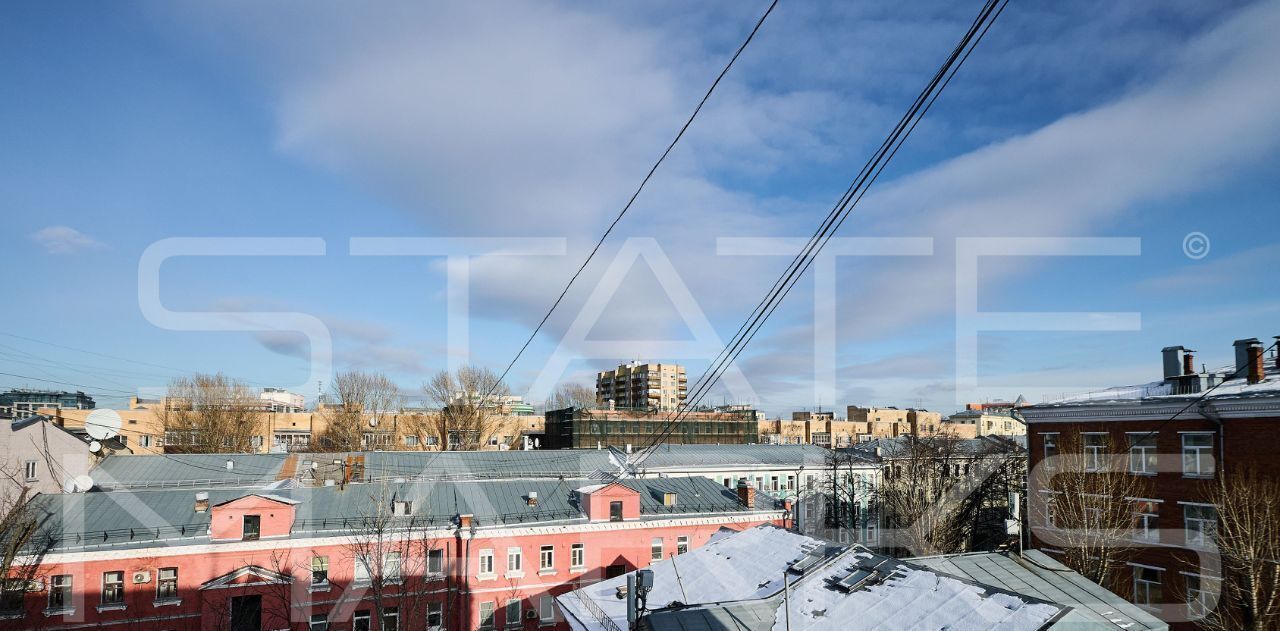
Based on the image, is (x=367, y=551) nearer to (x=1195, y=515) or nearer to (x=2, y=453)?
(x=2, y=453)

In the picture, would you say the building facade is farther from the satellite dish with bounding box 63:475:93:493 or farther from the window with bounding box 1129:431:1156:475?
the window with bounding box 1129:431:1156:475

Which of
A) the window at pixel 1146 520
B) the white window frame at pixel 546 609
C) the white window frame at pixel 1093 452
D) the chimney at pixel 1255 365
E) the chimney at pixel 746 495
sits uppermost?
the chimney at pixel 1255 365

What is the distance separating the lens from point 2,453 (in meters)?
22.3

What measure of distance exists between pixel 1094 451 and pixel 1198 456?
3.10 metres

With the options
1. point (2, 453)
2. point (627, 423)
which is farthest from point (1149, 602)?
point (627, 423)

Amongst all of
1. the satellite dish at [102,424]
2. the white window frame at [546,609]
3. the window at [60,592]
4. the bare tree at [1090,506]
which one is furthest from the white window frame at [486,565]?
the satellite dish at [102,424]

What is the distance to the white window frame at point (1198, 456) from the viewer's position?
777 inches

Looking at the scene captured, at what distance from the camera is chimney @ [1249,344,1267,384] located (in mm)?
20125

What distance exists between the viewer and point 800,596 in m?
13.9

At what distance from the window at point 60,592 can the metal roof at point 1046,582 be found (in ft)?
78.6

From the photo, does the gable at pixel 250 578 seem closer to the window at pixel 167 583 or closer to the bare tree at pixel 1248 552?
the window at pixel 167 583

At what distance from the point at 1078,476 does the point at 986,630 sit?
14665mm

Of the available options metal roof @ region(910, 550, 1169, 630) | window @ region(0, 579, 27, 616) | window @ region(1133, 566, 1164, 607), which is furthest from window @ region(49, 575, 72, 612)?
window @ region(1133, 566, 1164, 607)

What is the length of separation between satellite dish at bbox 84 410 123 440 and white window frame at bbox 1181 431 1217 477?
140 feet
